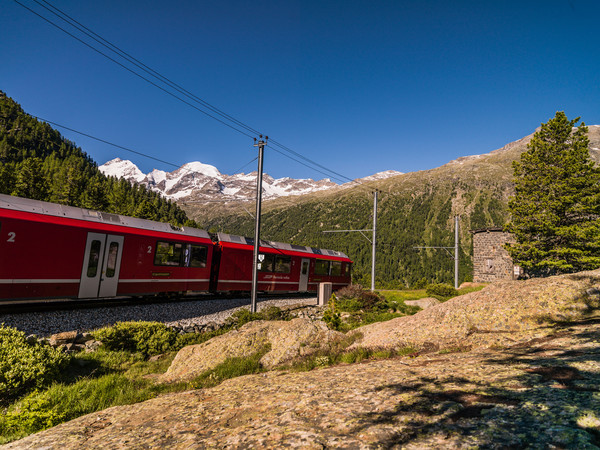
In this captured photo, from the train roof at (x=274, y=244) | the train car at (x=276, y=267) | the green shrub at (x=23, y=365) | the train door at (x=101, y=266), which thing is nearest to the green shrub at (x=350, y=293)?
the train car at (x=276, y=267)

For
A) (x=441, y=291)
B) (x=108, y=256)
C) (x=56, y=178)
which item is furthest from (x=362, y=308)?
(x=56, y=178)

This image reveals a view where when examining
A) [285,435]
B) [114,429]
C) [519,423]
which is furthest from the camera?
[114,429]

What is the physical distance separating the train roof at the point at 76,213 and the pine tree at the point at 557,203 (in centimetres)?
3065

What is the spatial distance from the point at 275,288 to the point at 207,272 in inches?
229

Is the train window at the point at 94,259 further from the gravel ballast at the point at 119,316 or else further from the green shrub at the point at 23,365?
the green shrub at the point at 23,365

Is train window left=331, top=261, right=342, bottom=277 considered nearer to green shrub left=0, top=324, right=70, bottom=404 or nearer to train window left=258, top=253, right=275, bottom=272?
train window left=258, top=253, right=275, bottom=272

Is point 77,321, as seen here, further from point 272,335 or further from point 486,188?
point 486,188

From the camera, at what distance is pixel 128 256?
1548 cm

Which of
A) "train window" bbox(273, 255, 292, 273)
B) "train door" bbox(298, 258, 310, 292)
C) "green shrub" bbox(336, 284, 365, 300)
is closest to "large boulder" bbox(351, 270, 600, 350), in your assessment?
"green shrub" bbox(336, 284, 365, 300)

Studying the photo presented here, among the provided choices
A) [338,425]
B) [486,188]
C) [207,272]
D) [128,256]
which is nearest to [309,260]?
[207,272]

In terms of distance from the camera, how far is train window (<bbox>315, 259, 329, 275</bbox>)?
26.2 metres

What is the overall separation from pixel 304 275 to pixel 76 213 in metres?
16.3

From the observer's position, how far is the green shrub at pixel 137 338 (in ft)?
34.2

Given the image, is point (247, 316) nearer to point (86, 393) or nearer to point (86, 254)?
point (86, 393)
